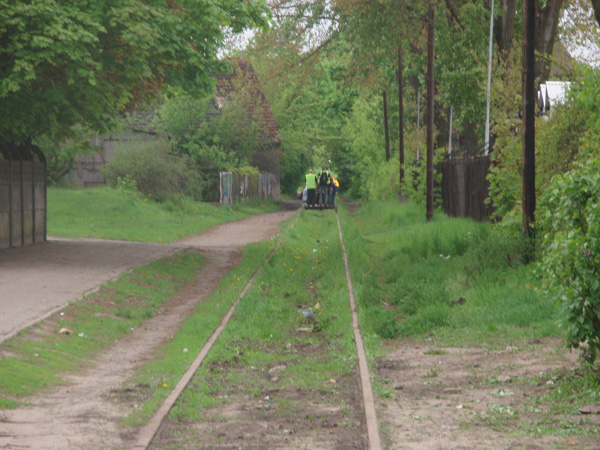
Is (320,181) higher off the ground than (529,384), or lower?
higher

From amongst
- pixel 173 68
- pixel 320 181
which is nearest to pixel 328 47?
pixel 320 181

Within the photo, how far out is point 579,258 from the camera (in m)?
7.02

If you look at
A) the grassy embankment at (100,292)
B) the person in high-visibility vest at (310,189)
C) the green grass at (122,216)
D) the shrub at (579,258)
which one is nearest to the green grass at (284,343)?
the grassy embankment at (100,292)

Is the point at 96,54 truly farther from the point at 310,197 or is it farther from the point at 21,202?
the point at 310,197

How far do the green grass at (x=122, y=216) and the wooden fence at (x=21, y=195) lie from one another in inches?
118

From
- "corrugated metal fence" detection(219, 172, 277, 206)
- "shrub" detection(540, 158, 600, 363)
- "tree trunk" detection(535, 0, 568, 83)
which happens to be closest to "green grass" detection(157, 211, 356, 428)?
"shrub" detection(540, 158, 600, 363)

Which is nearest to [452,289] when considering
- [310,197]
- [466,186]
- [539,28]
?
[466,186]

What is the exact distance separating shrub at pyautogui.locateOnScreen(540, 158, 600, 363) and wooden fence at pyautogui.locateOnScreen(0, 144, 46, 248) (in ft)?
47.4

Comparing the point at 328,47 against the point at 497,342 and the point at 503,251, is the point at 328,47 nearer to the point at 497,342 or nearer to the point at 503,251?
the point at 503,251

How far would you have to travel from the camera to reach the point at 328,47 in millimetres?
32781

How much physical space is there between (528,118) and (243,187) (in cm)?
3343

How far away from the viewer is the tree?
14648mm

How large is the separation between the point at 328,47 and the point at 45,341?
82.0ft

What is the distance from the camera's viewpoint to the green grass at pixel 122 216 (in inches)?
999
